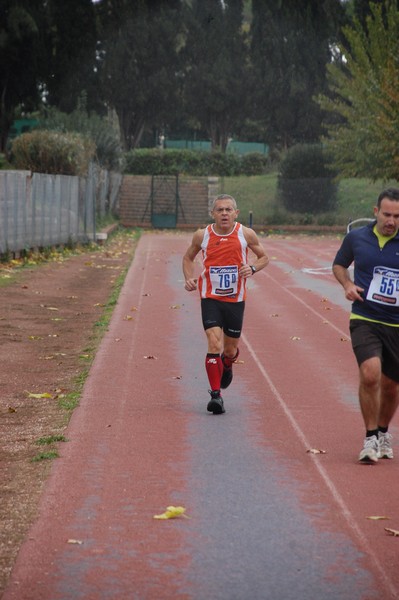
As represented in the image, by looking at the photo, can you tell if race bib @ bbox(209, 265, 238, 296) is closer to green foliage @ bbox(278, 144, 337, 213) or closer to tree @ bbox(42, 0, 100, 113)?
tree @ bbox(42, 0, 100, 113)

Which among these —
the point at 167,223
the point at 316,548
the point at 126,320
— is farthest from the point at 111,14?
the point at 316,548

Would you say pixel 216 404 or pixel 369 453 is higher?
pixel 369 453

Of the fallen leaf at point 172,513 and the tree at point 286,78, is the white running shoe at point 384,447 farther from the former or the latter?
the tree at point 286,78

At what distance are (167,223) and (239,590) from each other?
50.7 meters

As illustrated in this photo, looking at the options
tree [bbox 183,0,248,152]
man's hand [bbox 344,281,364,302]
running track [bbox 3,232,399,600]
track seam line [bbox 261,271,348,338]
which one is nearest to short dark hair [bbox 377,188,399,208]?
man's hand [bbox 344,281,364,302]

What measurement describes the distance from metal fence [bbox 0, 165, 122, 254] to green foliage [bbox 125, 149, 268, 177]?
27237mm

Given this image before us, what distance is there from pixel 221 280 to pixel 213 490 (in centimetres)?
326

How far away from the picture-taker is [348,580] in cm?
543

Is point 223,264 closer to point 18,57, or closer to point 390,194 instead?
point 390,194

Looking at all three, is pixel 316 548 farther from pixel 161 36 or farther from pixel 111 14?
pixel 161 36

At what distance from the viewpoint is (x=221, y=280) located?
399 inches

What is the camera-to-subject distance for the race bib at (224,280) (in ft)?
33.0

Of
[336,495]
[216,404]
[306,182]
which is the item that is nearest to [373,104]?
[306,182]

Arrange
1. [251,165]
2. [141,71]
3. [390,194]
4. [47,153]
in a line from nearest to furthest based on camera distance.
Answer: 1. [390,194]
2. [47,153]
3. [251,165]
4. [141,71]
